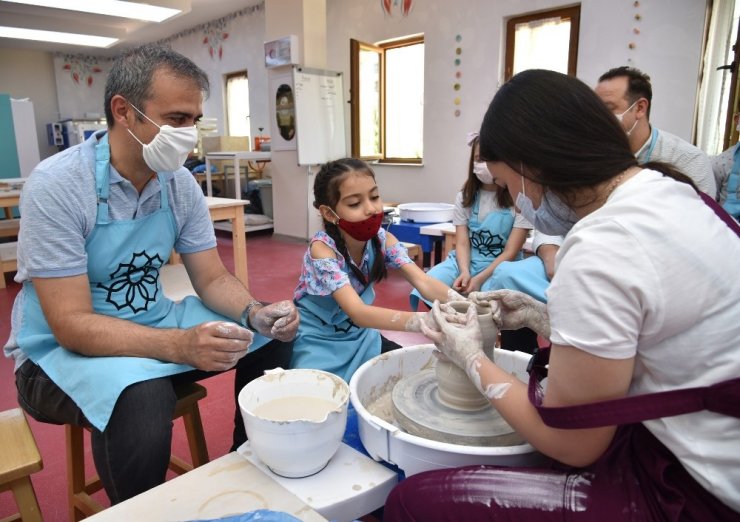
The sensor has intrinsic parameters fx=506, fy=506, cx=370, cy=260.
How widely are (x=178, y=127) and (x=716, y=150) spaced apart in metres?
3.95

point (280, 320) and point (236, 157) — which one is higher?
point (236, 157)

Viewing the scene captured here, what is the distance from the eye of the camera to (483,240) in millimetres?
2607

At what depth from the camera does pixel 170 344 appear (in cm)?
121

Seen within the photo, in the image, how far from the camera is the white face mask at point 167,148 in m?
1.35

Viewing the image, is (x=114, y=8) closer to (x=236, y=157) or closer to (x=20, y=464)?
(x=236, y=157)

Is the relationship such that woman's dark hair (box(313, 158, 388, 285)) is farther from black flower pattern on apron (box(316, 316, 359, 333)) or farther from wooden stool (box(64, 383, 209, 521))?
wooden stool (box(64, 383, 209, 521))

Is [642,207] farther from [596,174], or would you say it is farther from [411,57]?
[411,57]

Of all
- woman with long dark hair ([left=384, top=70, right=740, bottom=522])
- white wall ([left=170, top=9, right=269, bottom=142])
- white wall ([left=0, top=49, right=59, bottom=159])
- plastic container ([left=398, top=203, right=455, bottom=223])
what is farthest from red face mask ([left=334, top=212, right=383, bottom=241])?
white wall ([left=0, top=49, right=59, bottom=159])

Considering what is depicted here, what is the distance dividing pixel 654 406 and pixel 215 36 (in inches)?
357

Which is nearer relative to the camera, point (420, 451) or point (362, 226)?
point (420, 451)

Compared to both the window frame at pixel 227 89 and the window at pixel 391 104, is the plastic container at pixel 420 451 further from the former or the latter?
the window frame at pixel 227 89

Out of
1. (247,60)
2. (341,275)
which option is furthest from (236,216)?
(247,60)

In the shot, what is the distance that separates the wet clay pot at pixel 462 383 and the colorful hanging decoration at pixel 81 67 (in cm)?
1225

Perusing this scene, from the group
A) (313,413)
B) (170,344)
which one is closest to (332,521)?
(313,413)
